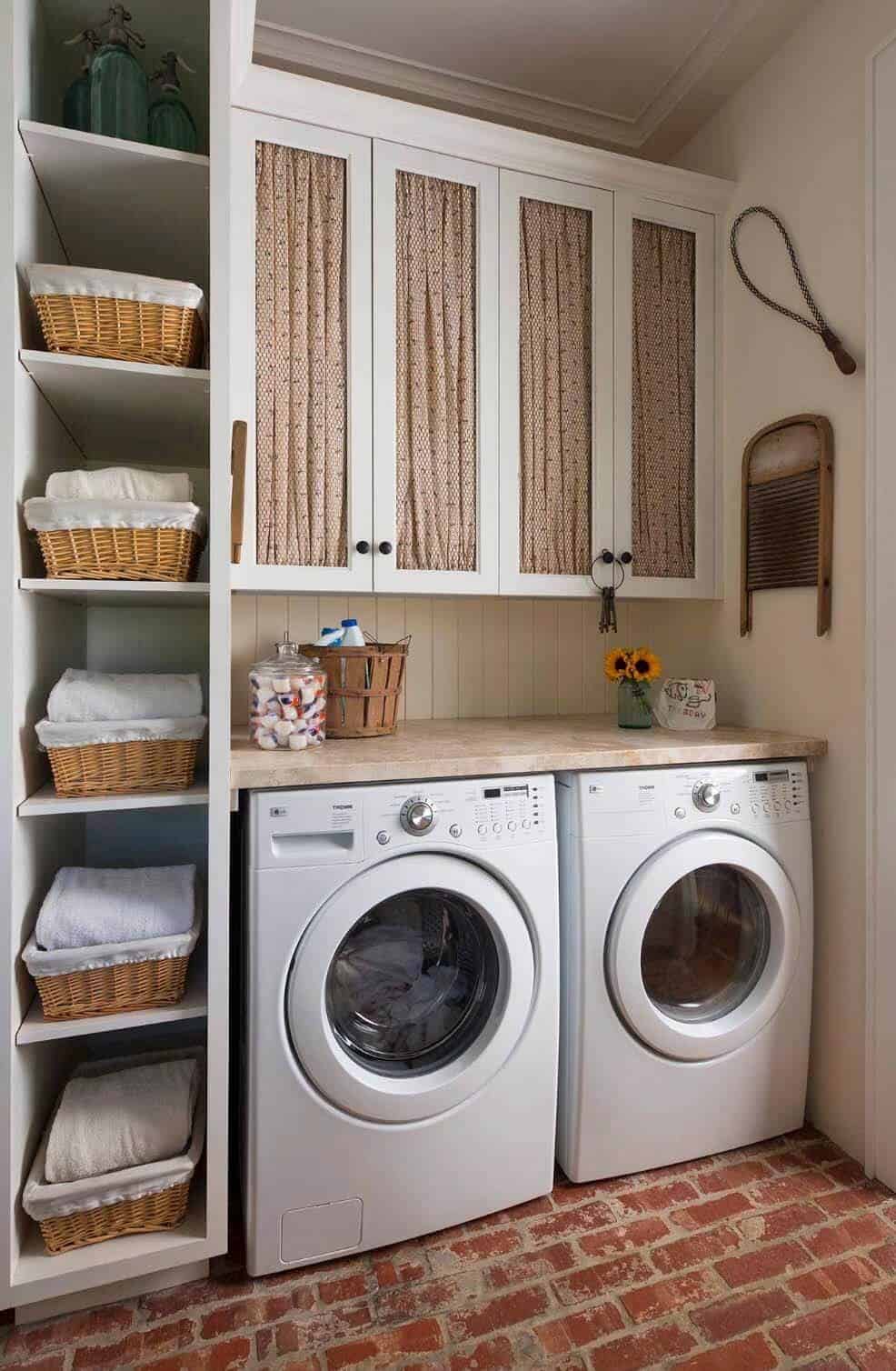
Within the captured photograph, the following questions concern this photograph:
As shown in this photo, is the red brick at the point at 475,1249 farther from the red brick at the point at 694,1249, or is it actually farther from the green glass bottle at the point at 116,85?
the green glass bottle at the point at 116,85

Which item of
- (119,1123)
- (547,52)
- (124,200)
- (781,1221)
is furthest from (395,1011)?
(547,52)

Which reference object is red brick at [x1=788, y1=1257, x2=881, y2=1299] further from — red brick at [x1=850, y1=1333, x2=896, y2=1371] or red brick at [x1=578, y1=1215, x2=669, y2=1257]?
red brick at [x1=578, y1=1215, x2=669, y2=1257]

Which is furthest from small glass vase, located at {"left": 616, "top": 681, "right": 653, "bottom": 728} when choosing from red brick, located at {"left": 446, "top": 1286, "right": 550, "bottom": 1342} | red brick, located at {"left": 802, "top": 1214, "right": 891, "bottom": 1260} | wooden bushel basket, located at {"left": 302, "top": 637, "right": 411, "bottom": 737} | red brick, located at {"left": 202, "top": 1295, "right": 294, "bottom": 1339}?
red brick, located at {"left": 202, "top": 1295, "right": 294, "bottom": 1339}

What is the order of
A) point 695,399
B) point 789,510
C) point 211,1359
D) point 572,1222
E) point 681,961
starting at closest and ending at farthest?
point 211,1359 < point 572,1222 < point 681,961 < point 789,510 < point 695,399

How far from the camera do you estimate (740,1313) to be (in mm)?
1412

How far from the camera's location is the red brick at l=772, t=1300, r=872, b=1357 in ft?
4.42

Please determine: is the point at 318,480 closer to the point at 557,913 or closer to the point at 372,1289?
the point at 557,913

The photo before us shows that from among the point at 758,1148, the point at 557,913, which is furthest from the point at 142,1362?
the point at 758,1148

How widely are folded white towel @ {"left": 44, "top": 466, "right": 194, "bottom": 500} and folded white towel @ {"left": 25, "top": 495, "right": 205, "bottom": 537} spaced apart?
0.02 m

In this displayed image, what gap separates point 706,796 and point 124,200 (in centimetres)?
173

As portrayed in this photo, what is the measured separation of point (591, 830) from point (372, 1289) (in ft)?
3.17

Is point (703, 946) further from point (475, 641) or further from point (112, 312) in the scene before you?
point (112, 312)

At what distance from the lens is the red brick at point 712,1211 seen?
1639 millimetres

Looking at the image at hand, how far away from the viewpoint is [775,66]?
204 cm
